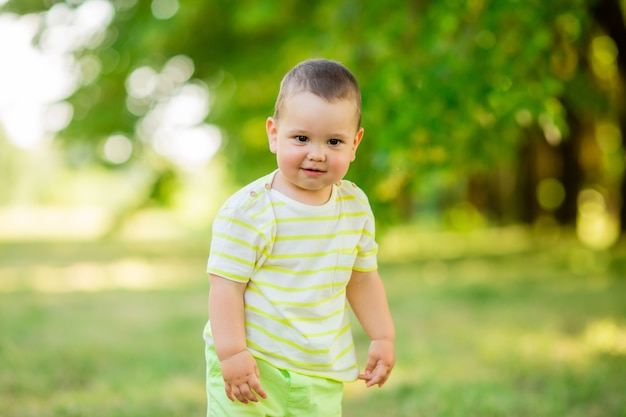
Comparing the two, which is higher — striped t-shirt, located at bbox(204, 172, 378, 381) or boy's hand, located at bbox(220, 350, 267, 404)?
striped t-shirt, located at bbox(204, 172, 378, 381)

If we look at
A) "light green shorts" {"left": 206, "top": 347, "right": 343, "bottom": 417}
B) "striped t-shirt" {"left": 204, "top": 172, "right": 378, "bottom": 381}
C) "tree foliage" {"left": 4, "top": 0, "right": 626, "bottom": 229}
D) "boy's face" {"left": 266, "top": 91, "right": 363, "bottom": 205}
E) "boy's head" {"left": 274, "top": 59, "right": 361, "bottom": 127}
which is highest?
"tree foliage" {"left": 4, "top": 0, "right": 626, "bottom": 229}

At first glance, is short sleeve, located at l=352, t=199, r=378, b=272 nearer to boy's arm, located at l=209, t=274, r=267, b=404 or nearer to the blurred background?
boy's arm, located at l=209, t=274, r=267, b=404

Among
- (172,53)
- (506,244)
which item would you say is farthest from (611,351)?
(506,244)

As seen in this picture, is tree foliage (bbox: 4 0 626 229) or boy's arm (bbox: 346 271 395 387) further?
tree foliage (bbox: 4 0 626 229)

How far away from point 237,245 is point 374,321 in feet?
1.95

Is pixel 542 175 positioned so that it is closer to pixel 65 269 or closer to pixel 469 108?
pixel 65 269

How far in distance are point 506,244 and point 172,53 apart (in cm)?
816

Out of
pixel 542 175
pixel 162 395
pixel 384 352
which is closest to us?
pixel 384 352

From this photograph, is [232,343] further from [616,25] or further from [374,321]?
[616,25]

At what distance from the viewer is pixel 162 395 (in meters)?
4.26

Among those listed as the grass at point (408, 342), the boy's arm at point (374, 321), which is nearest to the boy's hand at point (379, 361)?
the boy's arm at point (374, 321)

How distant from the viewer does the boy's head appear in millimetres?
2139

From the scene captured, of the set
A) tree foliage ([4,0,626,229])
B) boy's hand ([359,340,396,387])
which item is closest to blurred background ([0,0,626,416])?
tree foliage ([4,0,626,229])

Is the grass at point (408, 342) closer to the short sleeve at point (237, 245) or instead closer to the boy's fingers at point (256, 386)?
the boy's fingers at point (256, 386)
